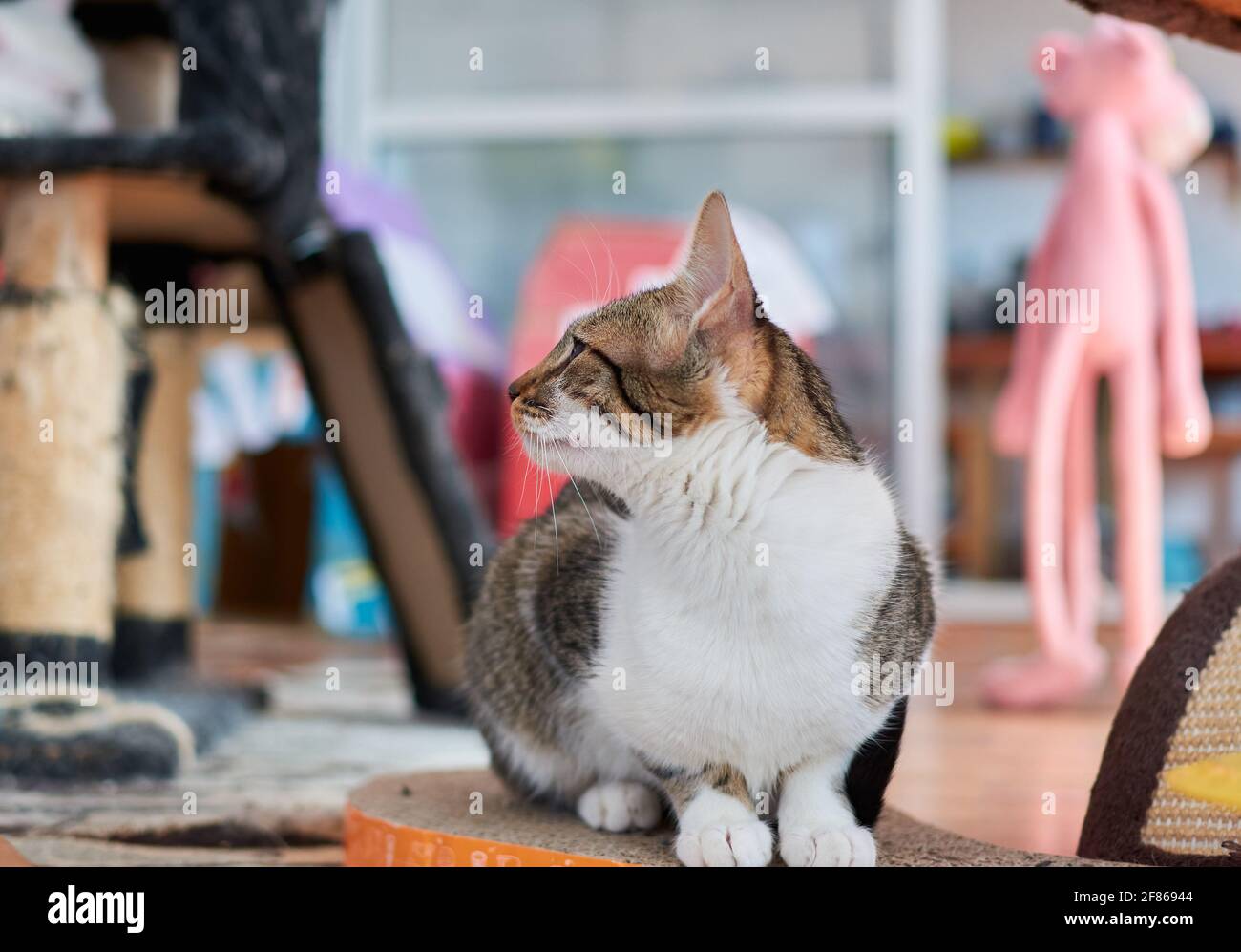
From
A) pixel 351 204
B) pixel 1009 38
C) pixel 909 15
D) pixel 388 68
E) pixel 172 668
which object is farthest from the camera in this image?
pixel 1009 38

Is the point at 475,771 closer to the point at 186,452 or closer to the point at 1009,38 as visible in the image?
the point at 186,452

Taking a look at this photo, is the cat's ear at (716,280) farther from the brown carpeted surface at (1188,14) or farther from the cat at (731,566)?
the brown carpeted surface at (1188,14)

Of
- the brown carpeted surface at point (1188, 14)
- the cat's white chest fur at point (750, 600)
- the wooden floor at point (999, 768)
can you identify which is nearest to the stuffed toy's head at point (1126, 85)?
the wooden floor at point (999, 768)

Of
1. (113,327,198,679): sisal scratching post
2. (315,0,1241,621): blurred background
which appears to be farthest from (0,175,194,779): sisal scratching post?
(315,0,1241,621): blurred background

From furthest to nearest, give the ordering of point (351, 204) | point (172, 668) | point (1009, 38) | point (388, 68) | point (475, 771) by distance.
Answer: point (1009, 38), point (388, 68), point (351, 204), point (172, 668), point (475, 771)

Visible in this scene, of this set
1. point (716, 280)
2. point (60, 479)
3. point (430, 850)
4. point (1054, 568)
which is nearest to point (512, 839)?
point (430, 850)

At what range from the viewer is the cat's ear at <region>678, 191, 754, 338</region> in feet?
2.14

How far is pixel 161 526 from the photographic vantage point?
175 cm

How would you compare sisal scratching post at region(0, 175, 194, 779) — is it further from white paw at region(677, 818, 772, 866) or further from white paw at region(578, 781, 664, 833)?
white paw at region(677, 818, 772, 866)

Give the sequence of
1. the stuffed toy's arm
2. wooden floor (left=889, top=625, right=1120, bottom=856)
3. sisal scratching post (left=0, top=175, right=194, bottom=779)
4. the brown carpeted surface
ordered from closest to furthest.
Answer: the brown carpeted surface < wooden floor (left=889, top=625, right=1120, bottom=856) < sisal scratching post (left=0, top=175, right=194, bottom=779) < the stuffed toy's arm

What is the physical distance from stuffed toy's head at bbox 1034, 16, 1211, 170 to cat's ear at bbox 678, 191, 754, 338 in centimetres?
158

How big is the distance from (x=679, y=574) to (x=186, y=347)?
1351mm

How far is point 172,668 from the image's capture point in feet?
5.84

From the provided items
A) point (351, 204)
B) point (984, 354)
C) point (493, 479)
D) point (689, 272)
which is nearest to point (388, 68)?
point (351, 204)
